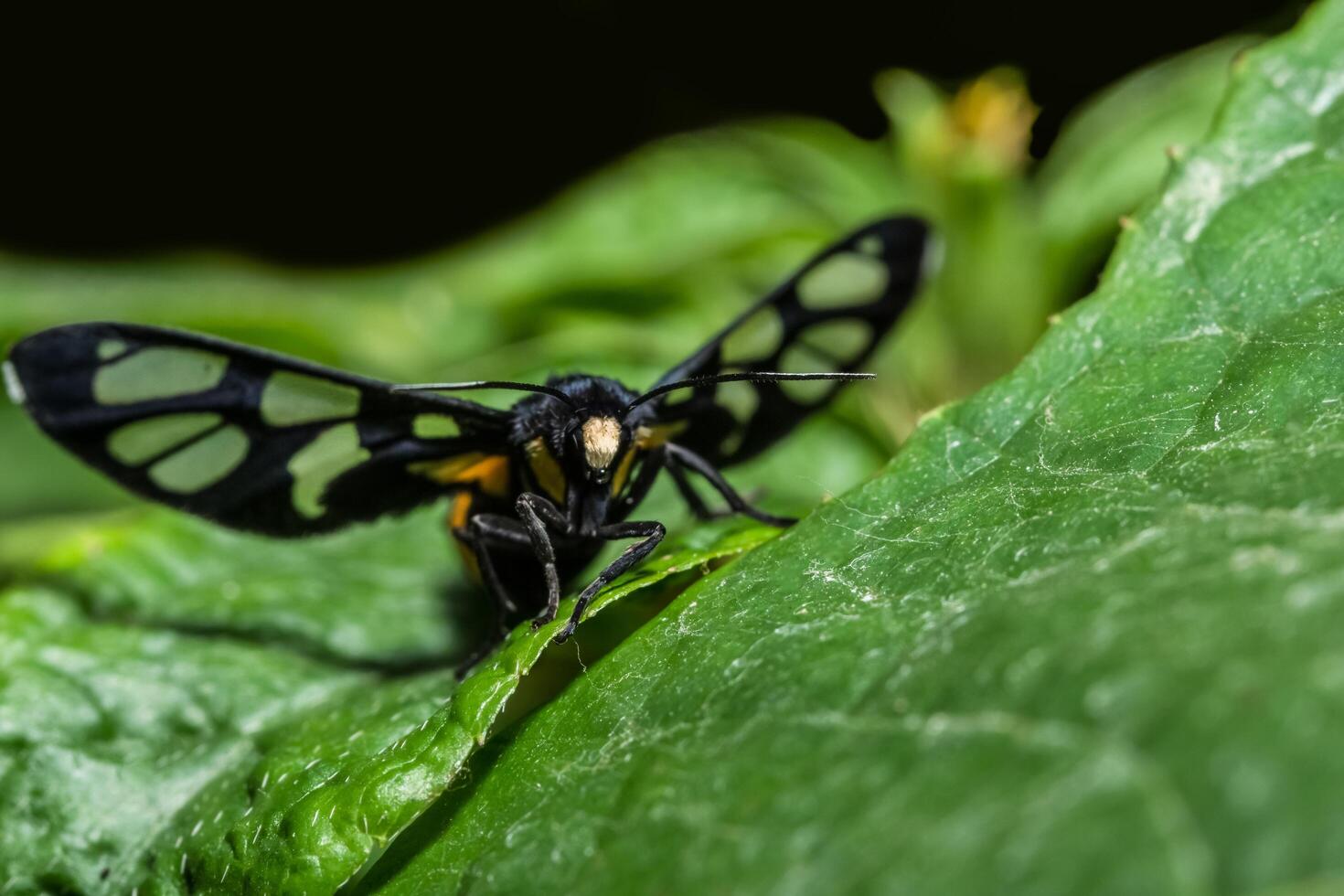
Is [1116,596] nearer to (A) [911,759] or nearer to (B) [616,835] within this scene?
(A) [911,759]

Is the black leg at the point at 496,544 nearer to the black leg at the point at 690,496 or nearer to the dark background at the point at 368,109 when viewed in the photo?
the black leg at the point at 690,496

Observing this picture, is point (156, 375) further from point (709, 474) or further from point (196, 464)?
point (709, 474)

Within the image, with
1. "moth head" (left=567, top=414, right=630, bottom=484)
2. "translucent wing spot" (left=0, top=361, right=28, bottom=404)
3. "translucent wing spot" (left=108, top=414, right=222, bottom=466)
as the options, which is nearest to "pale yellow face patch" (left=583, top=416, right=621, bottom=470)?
"moth head" (left=567, top=414, right=630, bottom=484)

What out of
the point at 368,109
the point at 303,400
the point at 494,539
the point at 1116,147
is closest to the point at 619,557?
the point at 494,539

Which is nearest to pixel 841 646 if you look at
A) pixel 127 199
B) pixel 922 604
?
pixel 922 604

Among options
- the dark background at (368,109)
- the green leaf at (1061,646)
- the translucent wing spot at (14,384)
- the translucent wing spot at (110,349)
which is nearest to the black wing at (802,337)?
the green leaf at (1061,646)

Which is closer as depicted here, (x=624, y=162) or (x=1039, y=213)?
Answer: (x=1039, y=213)
